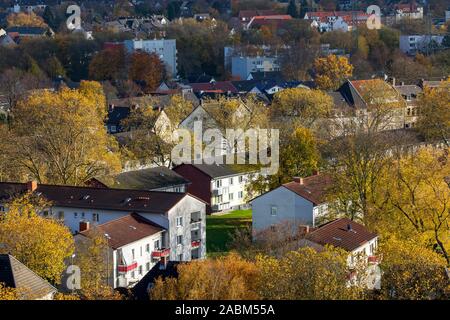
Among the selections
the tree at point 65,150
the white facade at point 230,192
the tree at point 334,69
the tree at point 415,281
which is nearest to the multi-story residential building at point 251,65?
the tree at point 334,69

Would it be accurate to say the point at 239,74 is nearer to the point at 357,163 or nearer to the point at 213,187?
the point at 213,187

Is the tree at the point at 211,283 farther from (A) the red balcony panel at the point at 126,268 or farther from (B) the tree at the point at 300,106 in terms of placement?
(B) the tree at the point at 300,106

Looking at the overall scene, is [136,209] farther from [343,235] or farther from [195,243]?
[343,235]

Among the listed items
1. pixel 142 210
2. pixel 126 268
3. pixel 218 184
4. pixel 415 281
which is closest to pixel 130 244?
pixel 126 268

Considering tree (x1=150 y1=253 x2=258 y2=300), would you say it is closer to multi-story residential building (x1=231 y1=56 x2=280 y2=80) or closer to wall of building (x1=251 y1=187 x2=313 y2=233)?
wall of building (x1=251 y1=187 x2=313 y2=233)

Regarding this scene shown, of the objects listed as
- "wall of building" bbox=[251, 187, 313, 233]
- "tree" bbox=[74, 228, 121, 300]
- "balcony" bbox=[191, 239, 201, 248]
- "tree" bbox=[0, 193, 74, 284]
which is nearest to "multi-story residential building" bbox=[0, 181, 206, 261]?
"balcony" bbox=[191, 239, 201, 248]
